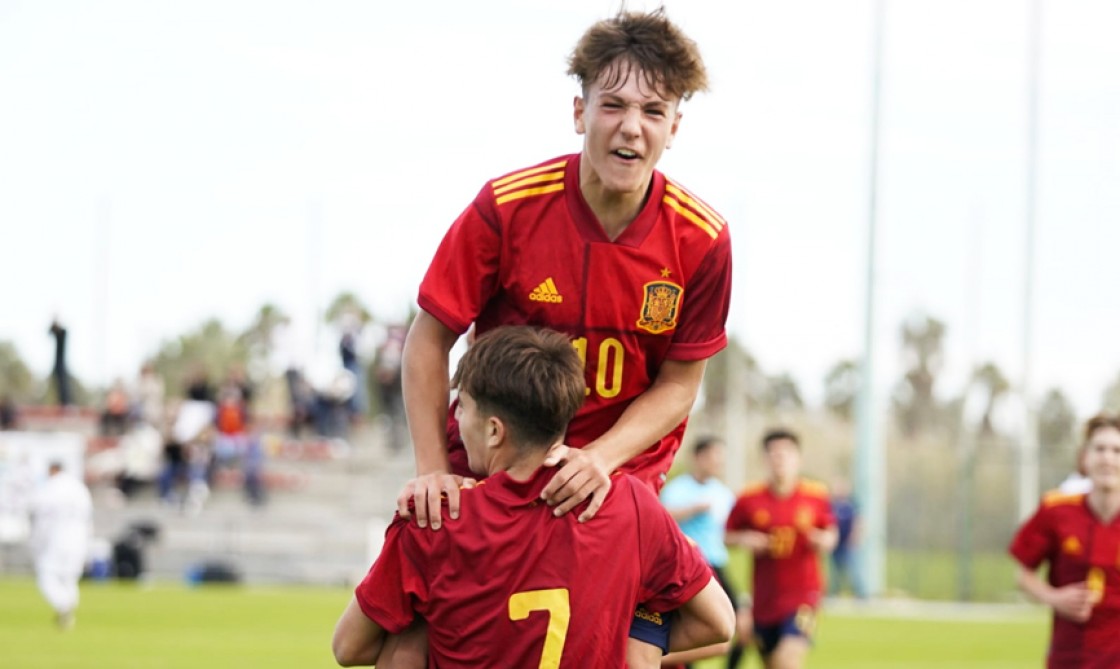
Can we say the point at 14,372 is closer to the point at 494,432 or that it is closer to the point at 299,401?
the point at 299,401

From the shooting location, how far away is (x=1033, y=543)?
9086 millimetres

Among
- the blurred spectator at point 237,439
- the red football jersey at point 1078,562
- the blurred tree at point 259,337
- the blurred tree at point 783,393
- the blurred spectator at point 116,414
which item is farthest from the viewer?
the blurred tree at point 259,337

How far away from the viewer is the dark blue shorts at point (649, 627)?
4.93 metres

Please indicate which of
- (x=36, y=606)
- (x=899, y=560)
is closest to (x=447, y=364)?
(x=36, y=606)

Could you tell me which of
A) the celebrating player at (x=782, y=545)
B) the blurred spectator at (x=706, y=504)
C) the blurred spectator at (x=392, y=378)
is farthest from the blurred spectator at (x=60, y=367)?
the celebrating player at (x=782, y=545)

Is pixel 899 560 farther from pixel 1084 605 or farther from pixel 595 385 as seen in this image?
pixel 595 385

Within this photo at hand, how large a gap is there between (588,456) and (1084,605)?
4879 mm

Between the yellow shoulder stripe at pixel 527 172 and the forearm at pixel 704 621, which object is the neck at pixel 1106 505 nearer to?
the forearm at pixel 704 621

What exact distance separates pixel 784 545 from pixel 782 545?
2 centimetres

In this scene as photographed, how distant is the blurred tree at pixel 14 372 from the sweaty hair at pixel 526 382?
2035 inches

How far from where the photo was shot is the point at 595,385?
5.20 meters

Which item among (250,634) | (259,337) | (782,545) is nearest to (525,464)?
(782,545)

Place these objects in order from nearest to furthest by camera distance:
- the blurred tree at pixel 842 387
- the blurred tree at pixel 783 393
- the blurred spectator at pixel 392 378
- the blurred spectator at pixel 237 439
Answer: the blurred spectator at pixel 392 378 → the blurred spectator at pixel 237 439 → the blurred tree at pixel 783 393 → the blurred tree at pixel 842 387

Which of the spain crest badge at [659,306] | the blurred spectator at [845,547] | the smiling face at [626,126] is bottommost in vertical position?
the blurred spectator at [845,547]
